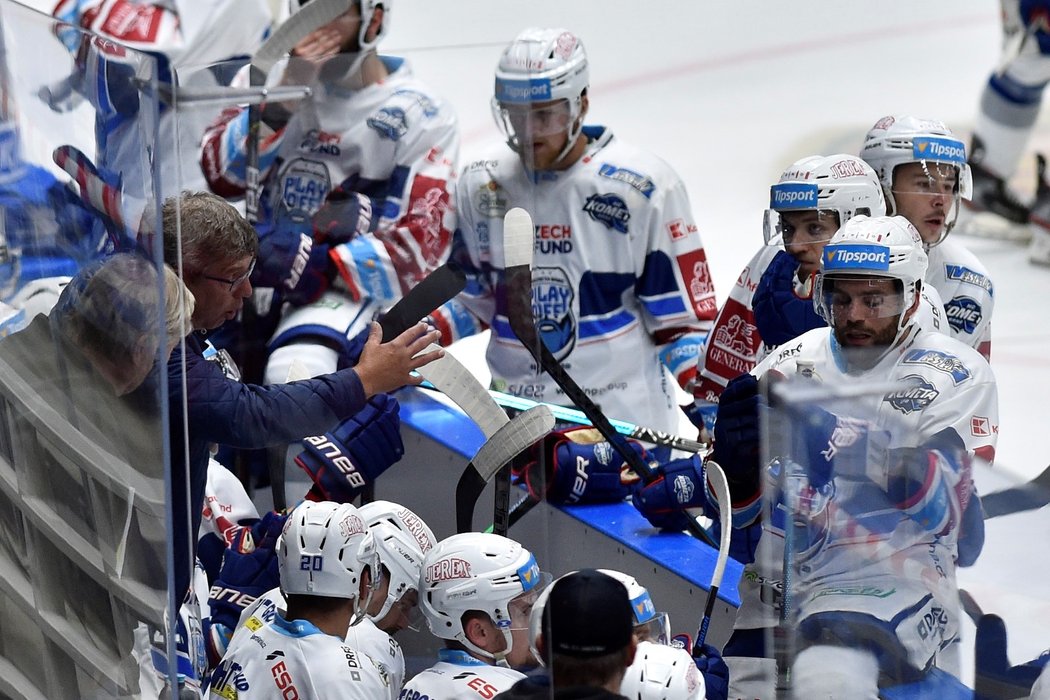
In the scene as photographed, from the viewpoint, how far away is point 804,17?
6551mm

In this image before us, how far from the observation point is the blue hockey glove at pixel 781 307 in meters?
2.70

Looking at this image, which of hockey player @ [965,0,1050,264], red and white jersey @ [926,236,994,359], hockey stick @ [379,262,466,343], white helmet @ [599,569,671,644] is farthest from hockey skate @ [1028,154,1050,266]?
white helmet @ [599,569,671,644]

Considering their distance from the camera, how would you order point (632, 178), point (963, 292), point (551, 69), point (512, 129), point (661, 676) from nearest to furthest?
point (661, 676), point (512, 129), point (963, 292), point (551, 69), point (632, 178)

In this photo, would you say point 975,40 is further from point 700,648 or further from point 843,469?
Result: point 843,469

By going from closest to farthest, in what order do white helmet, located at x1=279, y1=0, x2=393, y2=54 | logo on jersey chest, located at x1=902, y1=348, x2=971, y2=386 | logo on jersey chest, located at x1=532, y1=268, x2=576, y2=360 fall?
logo on jersey chest, located at x1=902, y1=348, x2=971, y2=386 → logo on jersey chest, located at x1=532, y1=268, x2=576, y2=360 → white helmet, located at x1=279, y1=0, x2=393, y2=54

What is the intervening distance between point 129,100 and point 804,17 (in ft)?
17.3

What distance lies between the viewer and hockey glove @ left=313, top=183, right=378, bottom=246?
270cm

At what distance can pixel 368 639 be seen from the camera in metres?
2.06

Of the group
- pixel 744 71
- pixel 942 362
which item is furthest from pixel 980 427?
pixel 744 71

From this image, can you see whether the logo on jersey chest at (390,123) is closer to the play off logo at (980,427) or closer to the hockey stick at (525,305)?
the hockey stick at (525,305)

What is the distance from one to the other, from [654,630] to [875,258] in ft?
2.39

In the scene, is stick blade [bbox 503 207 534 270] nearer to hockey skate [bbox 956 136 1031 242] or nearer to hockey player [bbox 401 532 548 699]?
hockey player [bbox 401 532 548 699]

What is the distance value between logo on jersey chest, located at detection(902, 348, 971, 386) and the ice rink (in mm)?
2333

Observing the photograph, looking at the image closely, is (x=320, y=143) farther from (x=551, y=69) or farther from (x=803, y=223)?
(x=803, y=223)
